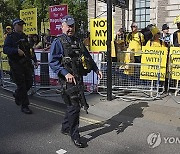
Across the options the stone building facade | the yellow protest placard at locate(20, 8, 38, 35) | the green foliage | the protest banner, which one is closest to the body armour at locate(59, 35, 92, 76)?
the protest banner

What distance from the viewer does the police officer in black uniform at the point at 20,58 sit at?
585cm

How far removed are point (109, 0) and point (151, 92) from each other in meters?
2.50

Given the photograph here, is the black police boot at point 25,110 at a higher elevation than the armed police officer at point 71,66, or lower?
lower

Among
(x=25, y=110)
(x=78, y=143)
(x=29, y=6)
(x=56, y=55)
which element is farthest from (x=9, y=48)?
(x=29, y=6)

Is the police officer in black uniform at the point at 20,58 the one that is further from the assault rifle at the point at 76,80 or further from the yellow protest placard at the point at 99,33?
the assault rifle at the point at 76,80

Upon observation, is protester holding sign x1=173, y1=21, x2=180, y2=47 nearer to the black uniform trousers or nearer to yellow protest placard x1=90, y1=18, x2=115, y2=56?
yellow protest placard x1=90, y1=18, x2=115, y2=56

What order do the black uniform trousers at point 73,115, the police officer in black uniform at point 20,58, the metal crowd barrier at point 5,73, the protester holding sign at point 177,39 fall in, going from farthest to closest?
1. the metal crowd barrier at point 5,73
2. the protester holding sign at point 177,39
3. the police officer in black uniform at point 20,58
4. the black uniform trousers at point 73,115

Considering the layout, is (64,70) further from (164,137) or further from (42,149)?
(164,137)

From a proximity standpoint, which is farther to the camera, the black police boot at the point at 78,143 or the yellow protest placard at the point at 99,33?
the yellow protest placard at the point at 99,33

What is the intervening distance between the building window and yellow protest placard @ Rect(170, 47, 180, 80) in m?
10.4

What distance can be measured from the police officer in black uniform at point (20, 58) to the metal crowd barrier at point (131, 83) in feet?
7.01

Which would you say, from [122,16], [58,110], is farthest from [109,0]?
[122,16]

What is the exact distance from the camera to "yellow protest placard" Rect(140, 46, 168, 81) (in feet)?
22.9

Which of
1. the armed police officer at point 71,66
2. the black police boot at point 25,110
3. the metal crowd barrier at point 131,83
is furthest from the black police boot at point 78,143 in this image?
the metal crowd barrier at point 131,83
